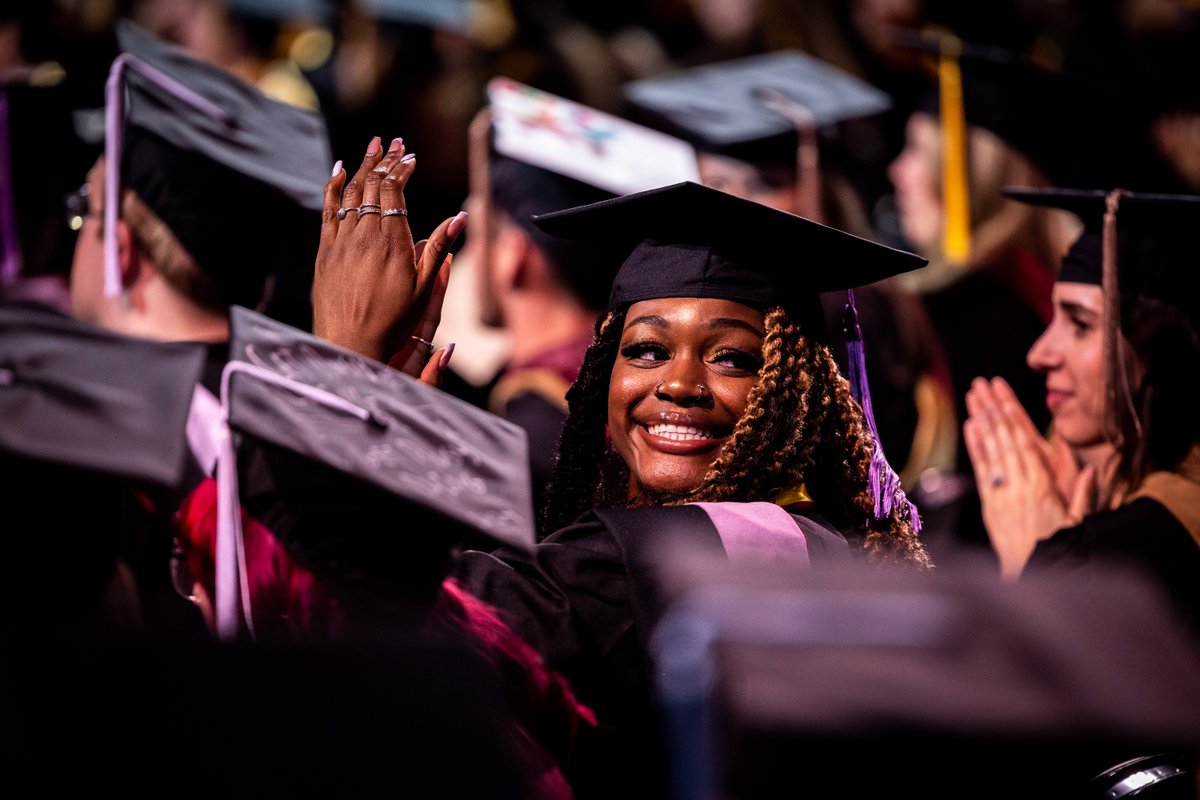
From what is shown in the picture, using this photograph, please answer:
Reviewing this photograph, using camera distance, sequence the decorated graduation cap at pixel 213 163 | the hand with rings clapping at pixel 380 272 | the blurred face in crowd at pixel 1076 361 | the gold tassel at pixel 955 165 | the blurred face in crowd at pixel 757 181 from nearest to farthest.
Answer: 1. the hand with rings clapping at pixel 380 272
2. the decorated graduation cap at pixel 213 163
3. the blurred face in crowd at pixel 1076 361
4. the gold tassel at pixel 955 165
5. the blurred face in crowd at pixel 757 181

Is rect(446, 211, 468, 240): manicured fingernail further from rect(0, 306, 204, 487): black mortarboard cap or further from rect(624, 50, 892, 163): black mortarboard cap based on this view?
rect(624, 50, 892, 163): black mortarboard cap

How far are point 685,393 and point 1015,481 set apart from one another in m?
1.41

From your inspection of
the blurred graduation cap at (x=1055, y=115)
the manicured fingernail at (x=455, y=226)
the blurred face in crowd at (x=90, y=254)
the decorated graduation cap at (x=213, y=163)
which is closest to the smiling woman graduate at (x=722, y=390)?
the manicured fingernail at (x=455, y=226)


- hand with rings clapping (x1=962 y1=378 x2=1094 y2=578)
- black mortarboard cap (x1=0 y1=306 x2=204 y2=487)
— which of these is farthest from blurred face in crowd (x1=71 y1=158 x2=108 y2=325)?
hand with rings clapping (x1=962 y1=378 x2=1094 y2=578)

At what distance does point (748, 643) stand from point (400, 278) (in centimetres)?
140

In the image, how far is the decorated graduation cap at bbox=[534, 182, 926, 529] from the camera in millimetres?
2889

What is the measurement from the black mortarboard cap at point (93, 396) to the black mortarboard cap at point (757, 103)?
12.5ft

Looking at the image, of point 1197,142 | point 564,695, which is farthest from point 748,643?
point 1197,142

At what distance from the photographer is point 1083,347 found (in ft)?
12.4

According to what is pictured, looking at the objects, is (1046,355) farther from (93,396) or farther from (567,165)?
(93,396)

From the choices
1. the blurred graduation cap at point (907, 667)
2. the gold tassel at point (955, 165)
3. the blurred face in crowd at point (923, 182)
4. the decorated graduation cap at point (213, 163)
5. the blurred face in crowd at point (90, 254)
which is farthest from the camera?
the blurred face in crowd at point (923, 182)

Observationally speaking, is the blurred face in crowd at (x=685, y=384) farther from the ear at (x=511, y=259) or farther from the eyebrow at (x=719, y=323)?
the ear at (x=511, y=259)

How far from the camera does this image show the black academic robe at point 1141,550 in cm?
337

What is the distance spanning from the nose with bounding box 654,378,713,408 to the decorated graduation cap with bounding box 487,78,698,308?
7.45 feet
